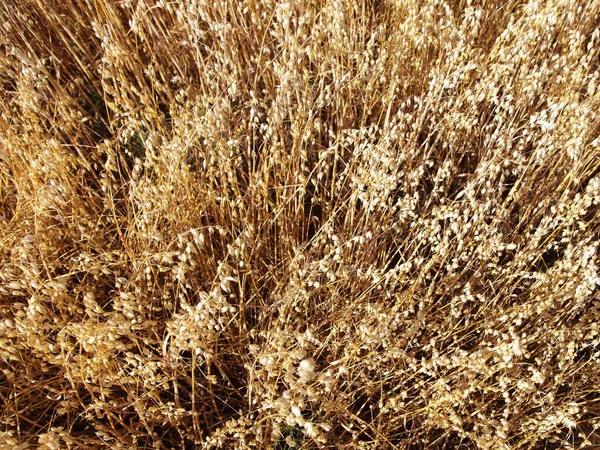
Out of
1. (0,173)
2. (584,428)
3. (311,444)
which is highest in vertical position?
(0,173)

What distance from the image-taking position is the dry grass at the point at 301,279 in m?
1.23

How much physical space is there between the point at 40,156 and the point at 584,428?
1709 millimetres

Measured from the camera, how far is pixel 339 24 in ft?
5.36

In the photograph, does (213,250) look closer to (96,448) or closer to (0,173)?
(96,448)

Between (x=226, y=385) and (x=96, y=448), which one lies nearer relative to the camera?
(x=96, y=448)

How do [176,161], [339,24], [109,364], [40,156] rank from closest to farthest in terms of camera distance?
[109,364]
[176,161]
[40,156]
[339,24]

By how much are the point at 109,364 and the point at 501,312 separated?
3.22 ft

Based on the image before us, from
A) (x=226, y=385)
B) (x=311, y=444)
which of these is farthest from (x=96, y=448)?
(x=311, y=444)

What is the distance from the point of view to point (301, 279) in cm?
133

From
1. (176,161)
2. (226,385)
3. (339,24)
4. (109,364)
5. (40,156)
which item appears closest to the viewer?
(109,364)

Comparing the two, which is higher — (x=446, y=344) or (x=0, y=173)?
(x=0, y=173)

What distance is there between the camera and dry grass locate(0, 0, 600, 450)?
4.05ft

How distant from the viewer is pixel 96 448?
1284 millimetres

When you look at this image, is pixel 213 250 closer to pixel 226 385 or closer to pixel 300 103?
pixel 226 385
